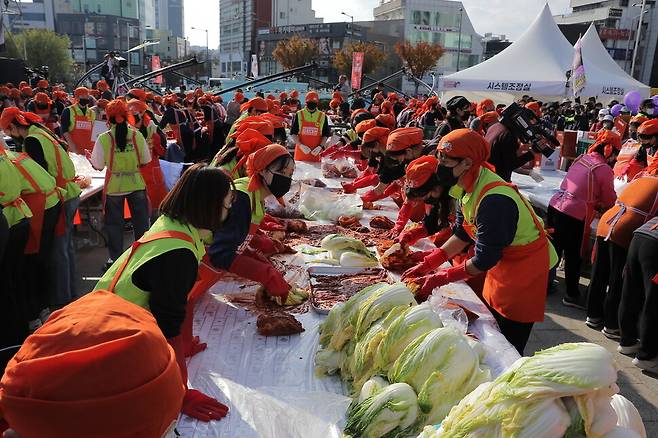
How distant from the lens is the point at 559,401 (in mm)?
1284

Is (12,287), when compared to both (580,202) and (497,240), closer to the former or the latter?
(497,240)

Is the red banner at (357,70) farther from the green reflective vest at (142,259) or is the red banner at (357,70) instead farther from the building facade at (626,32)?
the building facade at (626,32)

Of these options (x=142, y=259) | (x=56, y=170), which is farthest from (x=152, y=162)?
(x=142, y=259)

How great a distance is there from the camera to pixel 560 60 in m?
13.8

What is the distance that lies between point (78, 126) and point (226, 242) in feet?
20.6

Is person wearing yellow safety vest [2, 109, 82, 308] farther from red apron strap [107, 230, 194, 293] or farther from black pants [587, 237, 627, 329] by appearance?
black pants [587, 237, 627, 329]

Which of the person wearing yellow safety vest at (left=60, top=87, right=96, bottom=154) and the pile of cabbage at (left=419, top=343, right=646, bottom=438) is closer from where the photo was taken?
the pile of cabbage at (left=419, top=343, right=646, bottom=438)

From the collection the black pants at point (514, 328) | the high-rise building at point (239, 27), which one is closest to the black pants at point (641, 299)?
the black pants at point (514, 328)

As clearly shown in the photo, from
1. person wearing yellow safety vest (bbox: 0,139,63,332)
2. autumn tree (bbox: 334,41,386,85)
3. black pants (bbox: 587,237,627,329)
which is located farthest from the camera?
autumn tree (bbox: 334,41,386,85)

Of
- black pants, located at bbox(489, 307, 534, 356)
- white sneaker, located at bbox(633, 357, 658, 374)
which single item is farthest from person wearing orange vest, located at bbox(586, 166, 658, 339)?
black pants, located at bbox(489, 307, 534, 356)

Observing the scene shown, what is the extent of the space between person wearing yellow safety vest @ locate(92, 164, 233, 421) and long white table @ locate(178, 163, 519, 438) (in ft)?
0.36

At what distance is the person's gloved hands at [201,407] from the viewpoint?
1.91 m

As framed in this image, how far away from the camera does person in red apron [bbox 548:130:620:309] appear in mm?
4652

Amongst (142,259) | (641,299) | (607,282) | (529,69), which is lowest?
(607,282)
